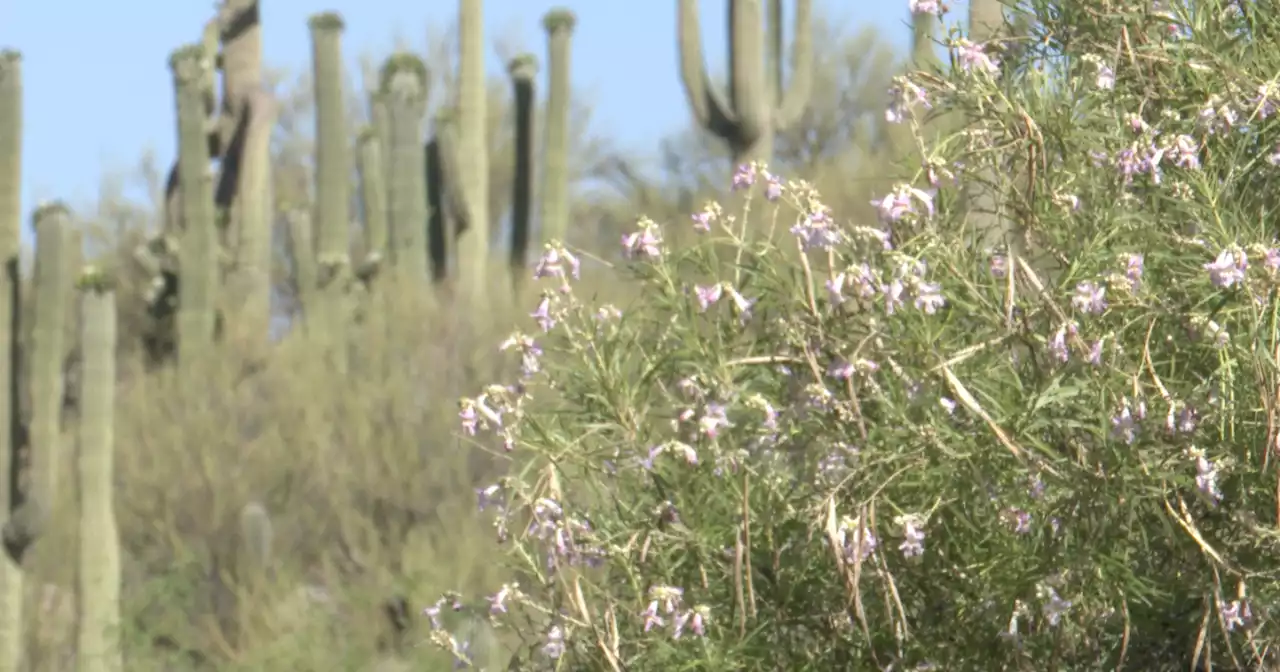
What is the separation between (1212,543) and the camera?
4336 millimetres

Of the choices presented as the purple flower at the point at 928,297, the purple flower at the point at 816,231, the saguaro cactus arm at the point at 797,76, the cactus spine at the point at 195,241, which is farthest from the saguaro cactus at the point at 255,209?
the purple flower at the point at 928,297

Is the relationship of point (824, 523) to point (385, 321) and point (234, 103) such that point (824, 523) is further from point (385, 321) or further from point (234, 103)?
point (234, 103)

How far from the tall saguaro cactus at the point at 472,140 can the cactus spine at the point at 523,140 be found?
1.32ft

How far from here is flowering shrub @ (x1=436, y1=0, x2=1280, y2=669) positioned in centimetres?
419

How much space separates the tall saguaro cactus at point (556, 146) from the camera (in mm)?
19953

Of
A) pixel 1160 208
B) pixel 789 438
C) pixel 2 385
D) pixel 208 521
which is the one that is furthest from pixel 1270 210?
pixel 208 521

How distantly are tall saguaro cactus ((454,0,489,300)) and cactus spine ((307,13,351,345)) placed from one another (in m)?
1.43

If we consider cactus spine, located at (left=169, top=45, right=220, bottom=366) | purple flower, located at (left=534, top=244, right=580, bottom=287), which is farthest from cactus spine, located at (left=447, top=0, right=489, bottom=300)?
purple flower, located at (left=534, top=244, right=580, bottom=287)

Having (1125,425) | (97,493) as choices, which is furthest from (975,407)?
(97,493)

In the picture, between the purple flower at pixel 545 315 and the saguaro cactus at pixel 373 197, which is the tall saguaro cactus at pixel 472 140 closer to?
the saguaro cactus at pixel 373 197

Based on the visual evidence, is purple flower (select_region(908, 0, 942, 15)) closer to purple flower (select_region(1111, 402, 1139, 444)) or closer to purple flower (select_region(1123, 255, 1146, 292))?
purple flower (select_region(1123, 255, 1146, 292))

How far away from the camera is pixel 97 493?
14.0 meters

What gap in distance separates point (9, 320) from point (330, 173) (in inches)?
182

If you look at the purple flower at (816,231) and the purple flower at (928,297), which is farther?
the purple flower at (816,231)
